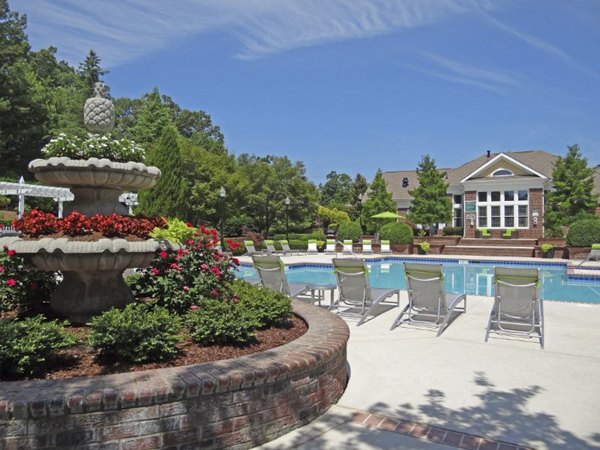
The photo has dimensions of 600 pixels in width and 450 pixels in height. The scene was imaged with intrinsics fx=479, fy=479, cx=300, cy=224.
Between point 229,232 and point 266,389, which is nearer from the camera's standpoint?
point 266,389

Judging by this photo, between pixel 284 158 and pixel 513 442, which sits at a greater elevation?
pixel 284 158

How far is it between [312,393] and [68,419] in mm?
1926

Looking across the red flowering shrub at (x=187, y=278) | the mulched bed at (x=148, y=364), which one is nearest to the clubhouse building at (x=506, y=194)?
the red flowering shrub at (x=187, y=278)

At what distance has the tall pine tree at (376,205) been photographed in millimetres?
37781

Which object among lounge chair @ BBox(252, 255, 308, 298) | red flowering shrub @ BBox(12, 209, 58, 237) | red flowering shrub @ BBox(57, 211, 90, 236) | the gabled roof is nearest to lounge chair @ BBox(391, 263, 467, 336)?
lounge chair @ BBox(252, 255, 308, 298)

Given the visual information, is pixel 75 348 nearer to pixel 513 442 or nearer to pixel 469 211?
pixel 513 442

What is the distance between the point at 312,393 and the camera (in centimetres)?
409

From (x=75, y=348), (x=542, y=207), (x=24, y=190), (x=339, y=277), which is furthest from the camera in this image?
(x=542, y=207)

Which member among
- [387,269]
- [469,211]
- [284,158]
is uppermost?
[284,158]

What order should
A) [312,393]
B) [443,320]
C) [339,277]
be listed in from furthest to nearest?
[339,277] → [443,320] → [312,393]

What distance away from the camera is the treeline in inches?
1030

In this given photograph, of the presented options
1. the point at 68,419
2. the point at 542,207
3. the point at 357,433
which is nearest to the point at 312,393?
the point at 357,433

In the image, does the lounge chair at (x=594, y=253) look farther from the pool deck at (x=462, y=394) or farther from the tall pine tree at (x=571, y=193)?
the pool deck at (x=462, y=394)

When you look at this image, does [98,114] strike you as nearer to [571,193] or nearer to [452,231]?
[571,193]
